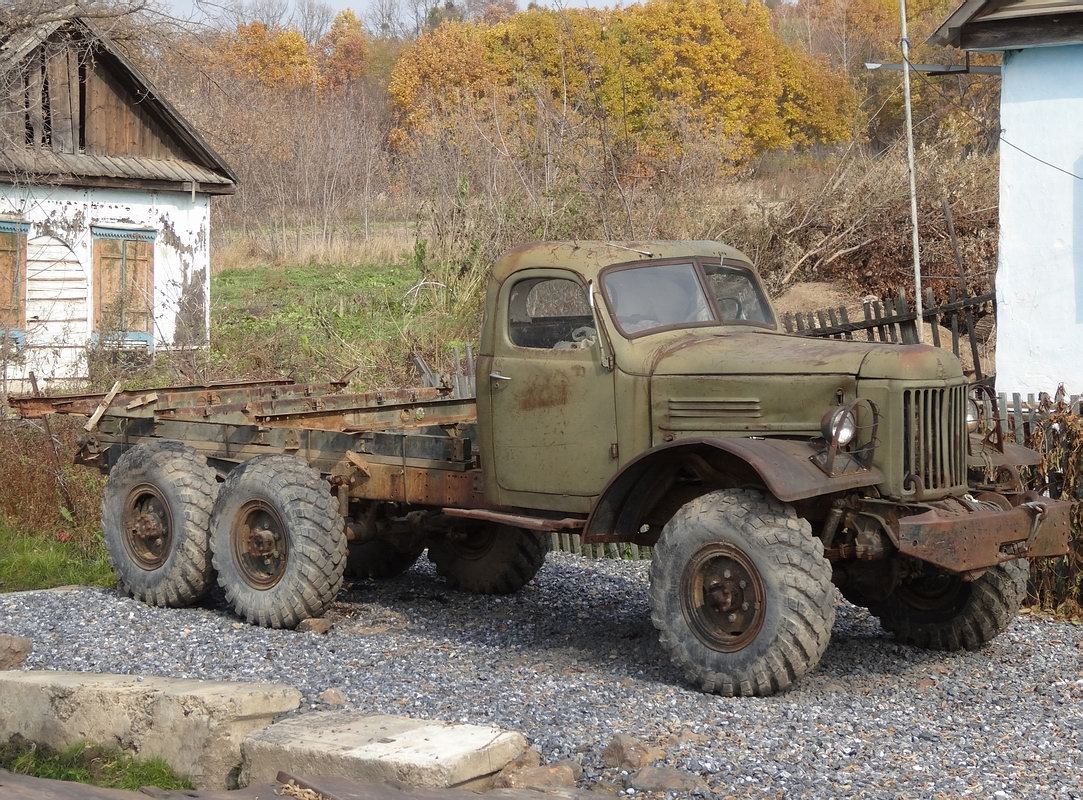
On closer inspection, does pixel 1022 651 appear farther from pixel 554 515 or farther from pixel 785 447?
pixel 554 515

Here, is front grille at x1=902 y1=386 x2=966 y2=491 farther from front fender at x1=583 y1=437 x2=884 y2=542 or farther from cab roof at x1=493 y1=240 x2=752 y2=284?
cab roof at x1=493 y1=240 x2=752 y2=284

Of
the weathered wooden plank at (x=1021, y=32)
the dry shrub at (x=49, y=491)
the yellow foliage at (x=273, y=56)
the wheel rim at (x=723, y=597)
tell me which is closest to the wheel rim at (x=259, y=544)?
the wheel rim at (x=723, y=597)

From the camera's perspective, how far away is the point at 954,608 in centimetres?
728

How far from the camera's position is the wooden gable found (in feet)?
54.3

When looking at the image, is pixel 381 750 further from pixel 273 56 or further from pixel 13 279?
pixel 273 56

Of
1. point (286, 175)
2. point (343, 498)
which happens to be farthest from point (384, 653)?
point (286, 175)

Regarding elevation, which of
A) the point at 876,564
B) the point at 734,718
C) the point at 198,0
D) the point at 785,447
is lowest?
the point at 734,718

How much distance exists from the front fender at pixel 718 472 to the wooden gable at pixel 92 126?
11.4m

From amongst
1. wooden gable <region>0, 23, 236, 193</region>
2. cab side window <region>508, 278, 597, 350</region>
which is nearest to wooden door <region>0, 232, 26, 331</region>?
wooden gable <region>0, 23, 236, 193</region>

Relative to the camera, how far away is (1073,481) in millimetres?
8320

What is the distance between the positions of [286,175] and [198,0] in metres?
18.3

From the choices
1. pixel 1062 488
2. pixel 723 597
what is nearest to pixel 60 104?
pixel 1062 488

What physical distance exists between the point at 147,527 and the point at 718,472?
154 inches

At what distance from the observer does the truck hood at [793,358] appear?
21.0 ft
